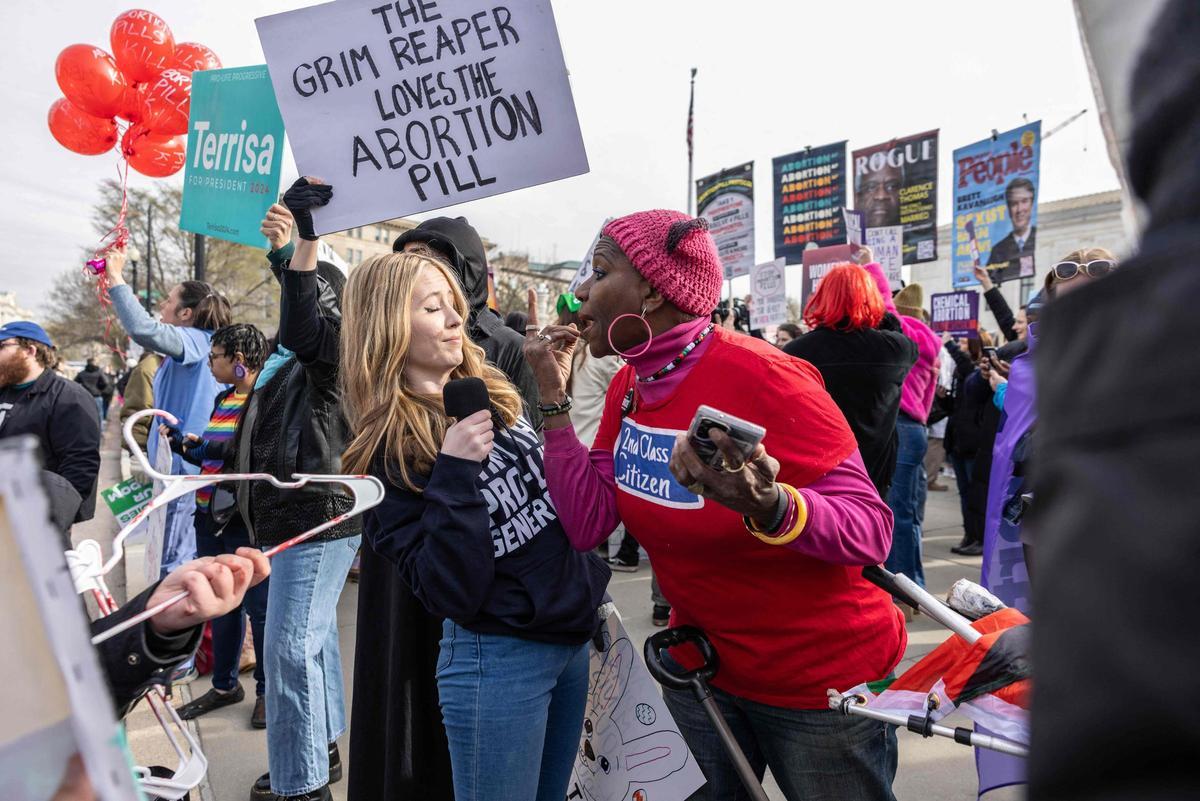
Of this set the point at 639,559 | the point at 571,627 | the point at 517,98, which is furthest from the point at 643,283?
the point at 639,559

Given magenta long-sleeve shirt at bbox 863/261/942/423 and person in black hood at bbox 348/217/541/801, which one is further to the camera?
magenta long-sleeve shirt at bbox 863/261/942/423

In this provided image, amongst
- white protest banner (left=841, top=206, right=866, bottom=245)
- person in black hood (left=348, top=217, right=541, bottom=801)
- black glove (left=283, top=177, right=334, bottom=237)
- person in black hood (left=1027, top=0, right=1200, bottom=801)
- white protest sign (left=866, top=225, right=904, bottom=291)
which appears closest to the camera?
person in black hood (left=1027, top=0, right=1200, bottom=801)

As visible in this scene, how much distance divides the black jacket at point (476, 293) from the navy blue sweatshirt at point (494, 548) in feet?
2.59

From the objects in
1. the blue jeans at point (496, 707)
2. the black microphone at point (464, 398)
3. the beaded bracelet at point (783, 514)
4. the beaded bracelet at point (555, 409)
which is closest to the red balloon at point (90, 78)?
the black microphone at point (464, 398)

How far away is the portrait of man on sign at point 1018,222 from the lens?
1055 centimetres

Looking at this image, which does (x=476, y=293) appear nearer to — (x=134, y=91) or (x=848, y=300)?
(x=848, y=300)

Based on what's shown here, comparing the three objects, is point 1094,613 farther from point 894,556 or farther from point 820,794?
point 894,556

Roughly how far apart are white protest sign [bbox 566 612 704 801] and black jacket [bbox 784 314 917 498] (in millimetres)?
2408

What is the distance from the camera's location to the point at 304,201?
2.61 metres

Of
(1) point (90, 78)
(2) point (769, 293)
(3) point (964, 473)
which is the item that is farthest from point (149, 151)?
(3) point (964, 473)

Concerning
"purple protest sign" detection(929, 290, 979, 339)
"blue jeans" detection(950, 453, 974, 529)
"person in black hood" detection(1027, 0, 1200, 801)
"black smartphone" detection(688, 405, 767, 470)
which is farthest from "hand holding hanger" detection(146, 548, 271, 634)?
"purple protest sign" detection(929, 290, 979, 339)

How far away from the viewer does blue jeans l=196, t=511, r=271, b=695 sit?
145 inches

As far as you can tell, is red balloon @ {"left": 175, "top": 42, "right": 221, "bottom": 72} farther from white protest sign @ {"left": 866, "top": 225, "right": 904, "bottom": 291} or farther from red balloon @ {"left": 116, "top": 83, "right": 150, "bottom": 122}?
white protest sign @ {"left": 866, "top": 225, "right": 904, "bottom": 291}

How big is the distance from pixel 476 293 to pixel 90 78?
4.71 metres
